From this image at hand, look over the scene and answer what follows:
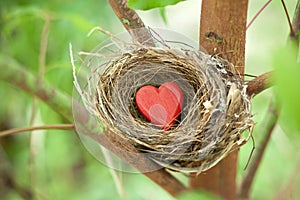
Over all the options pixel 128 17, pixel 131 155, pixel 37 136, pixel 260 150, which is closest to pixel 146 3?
pixel 128 17

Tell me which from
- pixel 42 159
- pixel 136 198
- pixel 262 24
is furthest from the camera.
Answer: pixel 262 24

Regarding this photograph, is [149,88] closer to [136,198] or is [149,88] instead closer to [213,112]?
[213,112]

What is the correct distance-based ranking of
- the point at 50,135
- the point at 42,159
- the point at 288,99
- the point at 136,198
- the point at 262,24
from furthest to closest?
the point at 262,24 < the point at 42,159 < the point at 136,198 < the point at 50,135 < the point at 288,99

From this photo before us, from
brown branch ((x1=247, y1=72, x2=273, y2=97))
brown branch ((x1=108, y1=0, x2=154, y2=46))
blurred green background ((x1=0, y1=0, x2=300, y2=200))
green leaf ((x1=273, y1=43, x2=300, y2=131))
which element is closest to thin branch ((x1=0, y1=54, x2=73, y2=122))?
blurred green background ((x1=0, y1=0, x2=300, y2=200))

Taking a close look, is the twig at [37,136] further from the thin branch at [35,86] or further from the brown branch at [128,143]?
the brown branch at [128,143]

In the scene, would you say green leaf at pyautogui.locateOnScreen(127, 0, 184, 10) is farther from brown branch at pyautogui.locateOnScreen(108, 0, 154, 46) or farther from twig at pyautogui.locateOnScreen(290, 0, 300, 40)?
twig at pyautogui.locateOnScreen(290, 0, 300, 40)

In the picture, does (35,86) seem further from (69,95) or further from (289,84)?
(289,84)

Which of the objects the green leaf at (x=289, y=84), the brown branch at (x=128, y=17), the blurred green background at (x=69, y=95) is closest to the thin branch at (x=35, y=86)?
the blurred green background at (x=69, y=95)

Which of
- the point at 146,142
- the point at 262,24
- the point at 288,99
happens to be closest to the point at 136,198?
the point at 146,142
